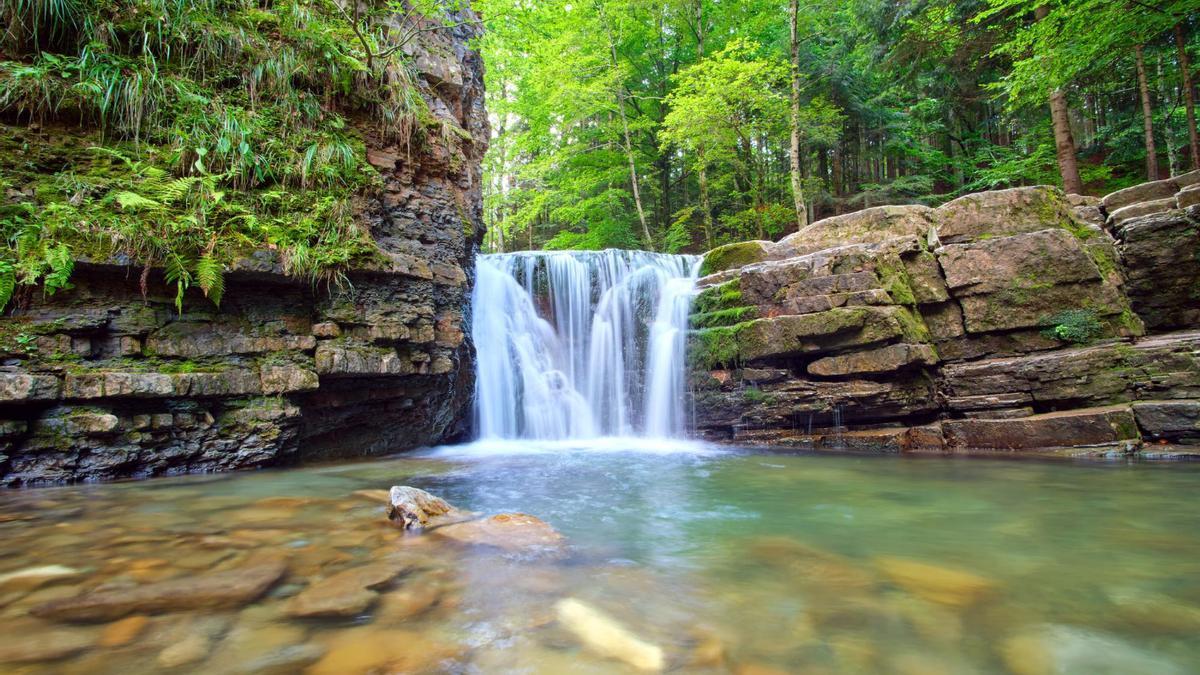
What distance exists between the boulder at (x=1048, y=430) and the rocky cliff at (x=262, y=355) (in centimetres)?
743

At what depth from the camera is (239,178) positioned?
6230mm

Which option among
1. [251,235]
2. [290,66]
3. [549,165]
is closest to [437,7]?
[290,66]

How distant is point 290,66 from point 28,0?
7.70ft

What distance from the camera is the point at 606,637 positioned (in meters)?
2.19

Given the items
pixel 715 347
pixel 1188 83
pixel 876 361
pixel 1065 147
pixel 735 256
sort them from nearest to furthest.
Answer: pixel 876 361 < pixel 715 347 < pixel 1065 147 < pixel 735 256 < pixel 1188 83

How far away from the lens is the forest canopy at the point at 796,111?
1317 cm

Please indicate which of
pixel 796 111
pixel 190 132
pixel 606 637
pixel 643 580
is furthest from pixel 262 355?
pixel 796 111

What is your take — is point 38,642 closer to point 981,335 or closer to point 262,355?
point 262,355

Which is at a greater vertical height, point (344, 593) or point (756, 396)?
point (756, 396)

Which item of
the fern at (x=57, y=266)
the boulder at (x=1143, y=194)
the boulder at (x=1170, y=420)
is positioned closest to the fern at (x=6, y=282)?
the fern at (x=57, y=266)

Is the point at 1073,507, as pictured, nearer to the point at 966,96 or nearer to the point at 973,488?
the point at 973,488

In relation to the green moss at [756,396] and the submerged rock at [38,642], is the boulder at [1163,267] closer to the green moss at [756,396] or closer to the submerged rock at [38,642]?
the green moss at [756,396]

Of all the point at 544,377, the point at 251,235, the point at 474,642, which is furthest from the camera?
the point at 544,377

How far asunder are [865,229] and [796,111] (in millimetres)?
5167
